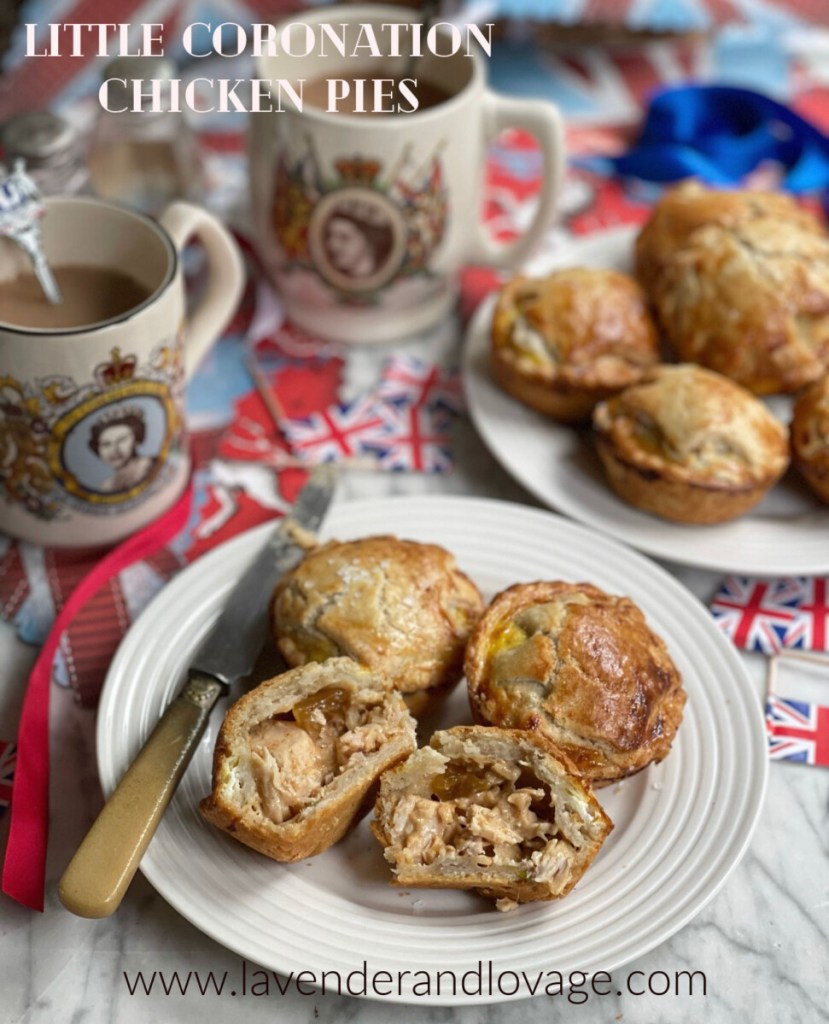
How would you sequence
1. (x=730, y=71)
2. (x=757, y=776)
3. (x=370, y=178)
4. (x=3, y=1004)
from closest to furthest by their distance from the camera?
(x=3, y=1004) → (x=757, y=776) → (x=370, y=178) → (x=730, y=71)

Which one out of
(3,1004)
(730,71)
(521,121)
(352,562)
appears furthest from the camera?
(730,71)

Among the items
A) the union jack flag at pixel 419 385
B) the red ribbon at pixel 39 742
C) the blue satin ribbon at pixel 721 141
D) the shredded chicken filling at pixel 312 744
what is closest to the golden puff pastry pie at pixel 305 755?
the shredded chicken filling at pixel 312 744

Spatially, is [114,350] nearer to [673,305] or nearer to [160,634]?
[160,634]

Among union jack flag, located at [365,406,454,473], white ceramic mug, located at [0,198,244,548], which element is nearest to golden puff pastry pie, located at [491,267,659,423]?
union jack flag, located at [365,406,454,473]

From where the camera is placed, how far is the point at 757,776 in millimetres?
1472

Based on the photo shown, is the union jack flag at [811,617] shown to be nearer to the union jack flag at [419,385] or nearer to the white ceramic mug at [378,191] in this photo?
the union jack flag at [419,385]

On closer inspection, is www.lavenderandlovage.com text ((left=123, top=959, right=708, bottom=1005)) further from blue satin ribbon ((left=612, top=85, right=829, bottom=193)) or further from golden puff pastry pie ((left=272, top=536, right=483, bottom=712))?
blue satin ribbon ((left=612, top=85, right=829, bottom=193))

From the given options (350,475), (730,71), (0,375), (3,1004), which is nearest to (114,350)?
(0,375)

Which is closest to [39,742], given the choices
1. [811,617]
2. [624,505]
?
[624,505]

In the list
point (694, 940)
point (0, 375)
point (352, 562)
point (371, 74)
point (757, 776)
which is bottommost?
point (694, 940)

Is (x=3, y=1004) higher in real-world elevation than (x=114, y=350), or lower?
lower

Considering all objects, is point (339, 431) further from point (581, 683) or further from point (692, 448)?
point (581, 683)

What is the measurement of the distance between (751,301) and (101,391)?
1.14m

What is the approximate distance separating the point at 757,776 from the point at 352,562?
0.62 metres
